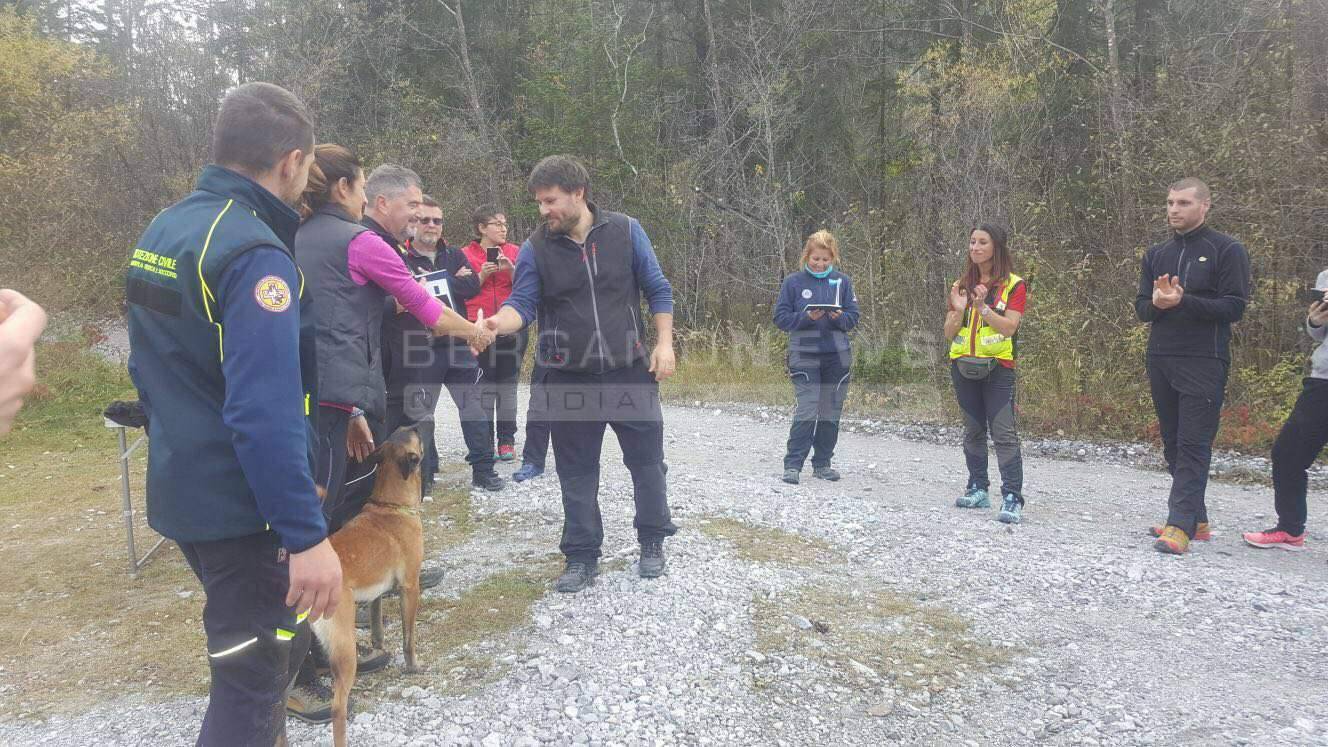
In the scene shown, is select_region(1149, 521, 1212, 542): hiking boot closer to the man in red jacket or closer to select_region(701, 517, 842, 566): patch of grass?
select_region(701, 517, 842, 566): patch of grass

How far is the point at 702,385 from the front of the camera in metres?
12.2

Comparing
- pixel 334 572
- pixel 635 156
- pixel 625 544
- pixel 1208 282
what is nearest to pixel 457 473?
pixel 625 544

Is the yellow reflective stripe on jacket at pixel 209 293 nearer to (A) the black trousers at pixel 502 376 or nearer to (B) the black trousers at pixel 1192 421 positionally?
(A) the black trousers at pixel 502 376

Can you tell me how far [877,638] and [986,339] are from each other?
2754 mm

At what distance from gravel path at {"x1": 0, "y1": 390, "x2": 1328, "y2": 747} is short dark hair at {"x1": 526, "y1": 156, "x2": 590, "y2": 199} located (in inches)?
87.0

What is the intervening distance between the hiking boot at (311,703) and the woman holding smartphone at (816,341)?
439cm

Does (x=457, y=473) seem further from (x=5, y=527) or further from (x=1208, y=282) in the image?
(x=1208, y=282)

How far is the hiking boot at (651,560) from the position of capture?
458cm

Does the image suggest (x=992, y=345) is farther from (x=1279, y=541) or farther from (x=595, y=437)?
(x=595, y=437)

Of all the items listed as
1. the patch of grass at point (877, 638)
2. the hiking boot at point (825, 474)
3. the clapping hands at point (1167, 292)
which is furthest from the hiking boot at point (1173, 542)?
the hiking boot at point (825, 474)

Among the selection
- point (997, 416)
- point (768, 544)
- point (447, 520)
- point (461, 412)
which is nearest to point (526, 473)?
point (461, 412)

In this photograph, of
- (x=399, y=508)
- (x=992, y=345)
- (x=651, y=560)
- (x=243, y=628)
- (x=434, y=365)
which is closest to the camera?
(x=243, y=628)

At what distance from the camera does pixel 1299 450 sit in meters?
5.06

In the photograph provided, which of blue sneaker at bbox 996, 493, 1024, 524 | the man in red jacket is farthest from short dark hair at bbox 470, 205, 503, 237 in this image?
blue sneaker at bbox 996, 493, 1024, 524
